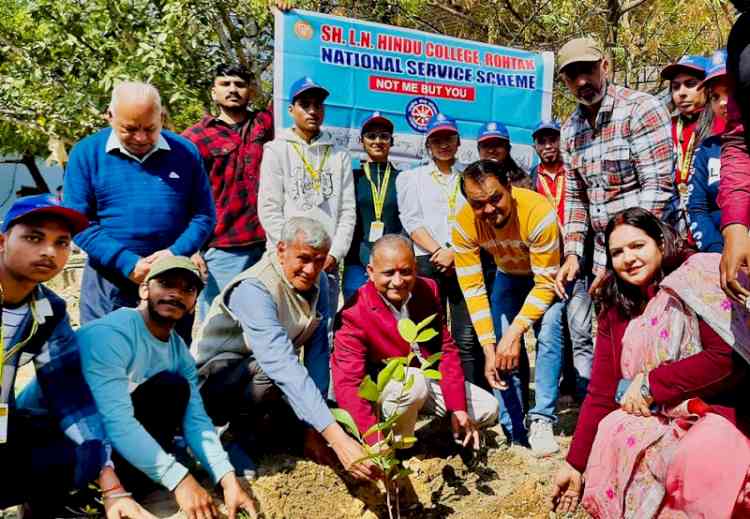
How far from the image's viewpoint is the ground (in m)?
3.01

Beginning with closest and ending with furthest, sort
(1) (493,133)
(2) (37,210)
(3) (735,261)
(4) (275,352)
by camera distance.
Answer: (3) (735,261), (2) (37,210), (4) (275,352), (1) (493,133)

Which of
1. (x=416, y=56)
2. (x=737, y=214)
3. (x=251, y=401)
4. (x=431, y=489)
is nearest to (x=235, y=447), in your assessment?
(x=251, y=401)

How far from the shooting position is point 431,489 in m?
3.23

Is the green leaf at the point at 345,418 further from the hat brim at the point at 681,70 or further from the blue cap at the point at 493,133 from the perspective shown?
the hat brim at the point at 681,70

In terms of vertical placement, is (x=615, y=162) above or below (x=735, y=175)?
above

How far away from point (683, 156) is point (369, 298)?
77.7 inches

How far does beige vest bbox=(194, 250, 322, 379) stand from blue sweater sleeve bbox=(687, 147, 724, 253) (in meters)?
1.84

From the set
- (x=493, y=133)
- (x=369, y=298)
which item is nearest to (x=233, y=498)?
(x=369, y=298)

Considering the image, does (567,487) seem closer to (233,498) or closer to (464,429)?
(464,429)

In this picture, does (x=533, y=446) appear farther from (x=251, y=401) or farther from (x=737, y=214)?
(x=737, y=214)

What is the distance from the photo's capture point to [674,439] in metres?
2.29

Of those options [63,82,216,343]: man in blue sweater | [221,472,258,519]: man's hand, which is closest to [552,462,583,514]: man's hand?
[221,472,258,519]: man's hand

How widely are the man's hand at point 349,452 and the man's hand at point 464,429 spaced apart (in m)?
0.56

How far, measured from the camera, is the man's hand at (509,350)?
3.38 meters
